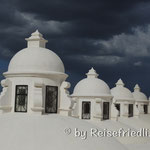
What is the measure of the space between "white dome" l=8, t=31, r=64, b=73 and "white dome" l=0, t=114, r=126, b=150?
8.48 feet

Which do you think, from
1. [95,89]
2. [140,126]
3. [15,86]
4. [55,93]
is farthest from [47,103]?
[140,126]

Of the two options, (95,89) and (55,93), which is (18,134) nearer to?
(55,93)

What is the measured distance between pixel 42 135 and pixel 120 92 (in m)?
22.9

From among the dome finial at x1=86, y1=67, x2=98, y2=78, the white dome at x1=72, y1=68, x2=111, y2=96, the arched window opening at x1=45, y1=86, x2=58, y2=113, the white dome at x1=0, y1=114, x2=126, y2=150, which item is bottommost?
the white dome at x1=0, y1=114, x2=126, y2=150

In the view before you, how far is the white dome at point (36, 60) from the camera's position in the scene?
607 inches

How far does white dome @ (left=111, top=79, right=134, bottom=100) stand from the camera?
34094 mm

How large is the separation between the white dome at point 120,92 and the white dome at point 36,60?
18783 millimetres

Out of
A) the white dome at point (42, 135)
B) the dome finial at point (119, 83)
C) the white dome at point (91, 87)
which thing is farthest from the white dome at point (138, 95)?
the white dome at point (42, 135)

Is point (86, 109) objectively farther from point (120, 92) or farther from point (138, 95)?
point (138, 95)

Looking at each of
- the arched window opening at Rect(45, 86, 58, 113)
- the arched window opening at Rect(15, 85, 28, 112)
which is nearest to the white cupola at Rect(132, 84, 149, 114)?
the arched window opening at Rect(45, 86, 58, 113)

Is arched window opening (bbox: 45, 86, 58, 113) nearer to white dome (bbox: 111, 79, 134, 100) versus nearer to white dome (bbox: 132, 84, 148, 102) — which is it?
white dome (bbox: 111, 79, 134, 100)

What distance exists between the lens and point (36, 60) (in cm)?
1552

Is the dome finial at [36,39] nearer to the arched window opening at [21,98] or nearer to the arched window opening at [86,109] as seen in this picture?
the arched window opening at [21,98]

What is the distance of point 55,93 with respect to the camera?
15.8 meters
